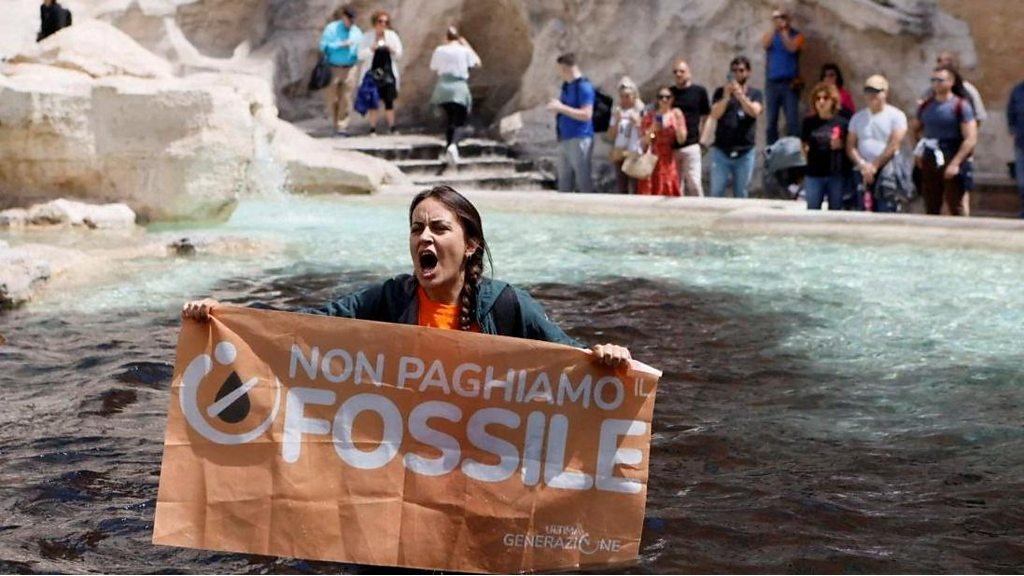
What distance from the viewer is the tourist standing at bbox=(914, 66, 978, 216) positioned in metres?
11.4

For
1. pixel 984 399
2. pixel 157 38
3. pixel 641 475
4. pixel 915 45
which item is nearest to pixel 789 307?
pixel 984 399

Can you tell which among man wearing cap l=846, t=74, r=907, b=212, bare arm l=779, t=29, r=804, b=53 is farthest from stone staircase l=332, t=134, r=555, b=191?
man wearing cap l=846, t=74, r=907, b=212

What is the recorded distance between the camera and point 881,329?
7.54 m

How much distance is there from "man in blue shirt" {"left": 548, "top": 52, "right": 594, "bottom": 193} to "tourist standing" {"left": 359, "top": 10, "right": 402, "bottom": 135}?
3614 mm

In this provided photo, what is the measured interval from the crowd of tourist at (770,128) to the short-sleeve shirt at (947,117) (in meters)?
0.01

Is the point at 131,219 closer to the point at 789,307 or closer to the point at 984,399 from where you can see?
the point at 789,307

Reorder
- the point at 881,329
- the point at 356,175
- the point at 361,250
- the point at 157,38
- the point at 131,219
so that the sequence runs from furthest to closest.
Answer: the point at 157,38 → the point at 356,175 → the point at 131,219 → the point at 361,250 → the point at 881,329

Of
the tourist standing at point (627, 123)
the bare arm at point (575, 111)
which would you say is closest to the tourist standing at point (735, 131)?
the tourist standing at point (627, 123)

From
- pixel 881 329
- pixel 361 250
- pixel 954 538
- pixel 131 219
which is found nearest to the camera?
pixel 954 538

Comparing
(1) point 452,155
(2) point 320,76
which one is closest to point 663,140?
(1) point 452,155

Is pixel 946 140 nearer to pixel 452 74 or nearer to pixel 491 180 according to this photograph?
pixel 491 180

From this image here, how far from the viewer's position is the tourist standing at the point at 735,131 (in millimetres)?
13031

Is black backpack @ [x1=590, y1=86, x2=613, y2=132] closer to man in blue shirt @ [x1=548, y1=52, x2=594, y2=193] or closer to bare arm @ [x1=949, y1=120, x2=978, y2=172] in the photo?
man in blue shirt @ [x1=548, y1=52, x2=594, y2=193]

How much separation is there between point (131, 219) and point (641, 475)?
29.2ft
